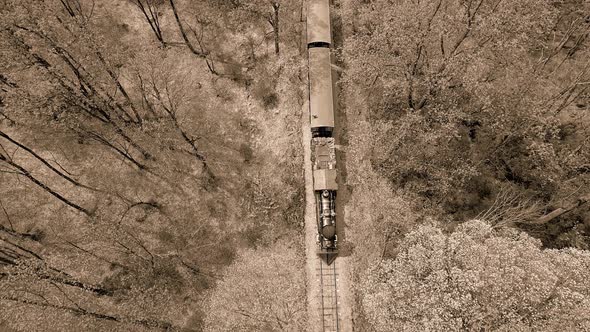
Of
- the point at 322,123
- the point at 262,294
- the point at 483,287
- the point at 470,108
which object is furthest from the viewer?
the point at 322,123

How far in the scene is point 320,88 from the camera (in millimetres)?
47156

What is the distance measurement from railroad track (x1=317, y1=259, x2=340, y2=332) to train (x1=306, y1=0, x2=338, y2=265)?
921mm

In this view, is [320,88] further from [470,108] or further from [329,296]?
[329,296]

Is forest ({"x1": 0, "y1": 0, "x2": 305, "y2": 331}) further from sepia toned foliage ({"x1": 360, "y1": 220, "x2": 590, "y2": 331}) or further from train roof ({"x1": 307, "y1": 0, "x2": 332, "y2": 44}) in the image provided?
sepia toned foliage ({"x1": 360, "y1": 220, "x2": 590, "y2": 331})

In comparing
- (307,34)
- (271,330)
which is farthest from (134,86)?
(271,330)

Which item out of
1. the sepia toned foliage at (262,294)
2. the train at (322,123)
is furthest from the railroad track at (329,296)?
the sepia toned foliage at (262,294)

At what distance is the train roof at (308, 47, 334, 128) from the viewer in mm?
45812

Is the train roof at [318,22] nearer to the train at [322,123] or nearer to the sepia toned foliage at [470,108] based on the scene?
the train at [322,123]

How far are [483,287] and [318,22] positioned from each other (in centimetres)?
3784

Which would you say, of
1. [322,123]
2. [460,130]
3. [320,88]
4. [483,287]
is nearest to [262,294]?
[322,123]

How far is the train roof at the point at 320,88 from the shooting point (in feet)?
150

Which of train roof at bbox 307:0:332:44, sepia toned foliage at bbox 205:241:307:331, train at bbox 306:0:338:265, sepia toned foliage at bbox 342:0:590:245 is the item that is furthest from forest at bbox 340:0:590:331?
sepia toned foliage at bbox 205:241:307:331

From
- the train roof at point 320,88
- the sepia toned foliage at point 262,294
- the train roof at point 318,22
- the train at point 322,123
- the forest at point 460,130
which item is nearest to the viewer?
the sepia toned foliage at point 262,294

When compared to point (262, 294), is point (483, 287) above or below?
below
